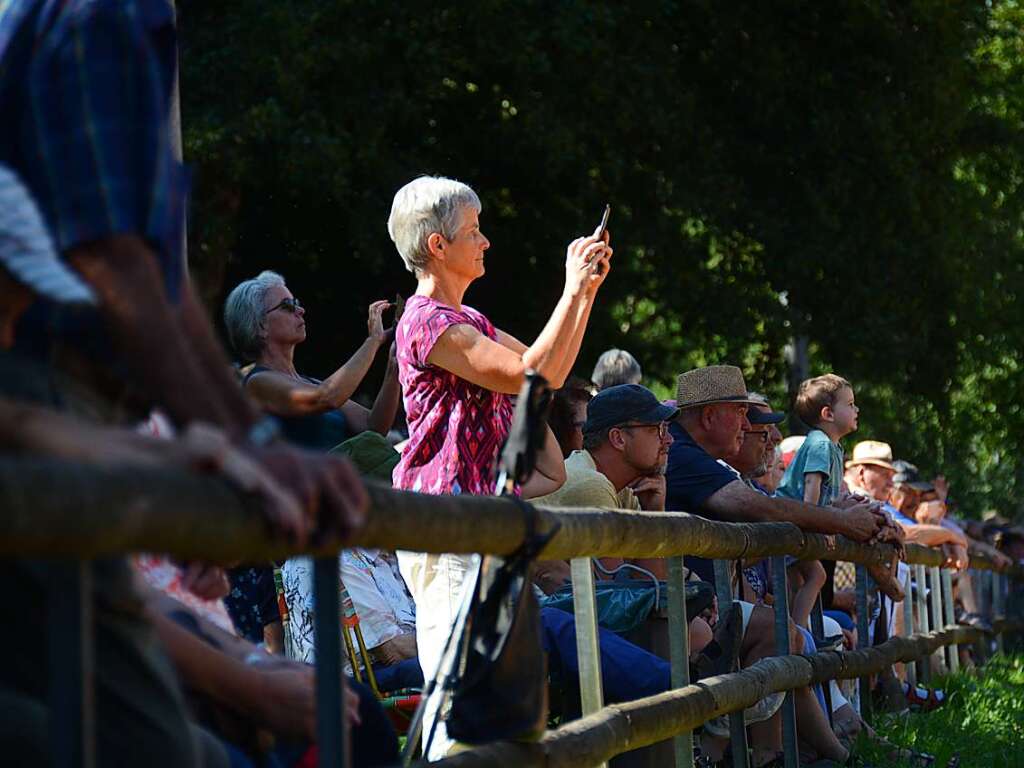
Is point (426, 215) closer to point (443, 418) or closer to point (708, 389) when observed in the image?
point (443, 418)

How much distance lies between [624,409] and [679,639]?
1.96 meters

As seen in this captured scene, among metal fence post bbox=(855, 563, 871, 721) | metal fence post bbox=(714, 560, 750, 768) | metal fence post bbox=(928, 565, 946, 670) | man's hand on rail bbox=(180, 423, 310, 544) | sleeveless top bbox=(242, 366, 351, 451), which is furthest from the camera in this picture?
metal fence post bbox=(928, 565, 946, 670)

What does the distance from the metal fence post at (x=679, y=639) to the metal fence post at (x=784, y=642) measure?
1.32m

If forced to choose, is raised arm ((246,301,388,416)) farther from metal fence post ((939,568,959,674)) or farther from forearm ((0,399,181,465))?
metal fence post ((939,568,959,674))

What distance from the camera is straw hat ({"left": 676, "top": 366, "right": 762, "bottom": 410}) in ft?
25.2

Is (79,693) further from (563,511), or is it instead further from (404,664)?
(404,664)

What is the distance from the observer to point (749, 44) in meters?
16.8

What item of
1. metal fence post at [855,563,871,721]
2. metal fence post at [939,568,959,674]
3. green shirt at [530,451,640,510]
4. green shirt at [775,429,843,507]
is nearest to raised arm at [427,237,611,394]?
green shirt at [530,451,640,510]

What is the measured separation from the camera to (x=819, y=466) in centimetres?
922

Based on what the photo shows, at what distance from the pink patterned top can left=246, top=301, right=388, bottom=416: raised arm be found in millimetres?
460

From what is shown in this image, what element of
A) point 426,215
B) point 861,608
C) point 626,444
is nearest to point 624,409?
point 626,444

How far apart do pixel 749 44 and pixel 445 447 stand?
12679 millimetres

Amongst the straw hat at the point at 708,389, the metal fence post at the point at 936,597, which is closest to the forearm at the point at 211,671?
the straw hat at the point at 708,389

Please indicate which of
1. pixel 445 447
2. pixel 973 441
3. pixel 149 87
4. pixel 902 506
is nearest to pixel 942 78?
pixel 902 506
